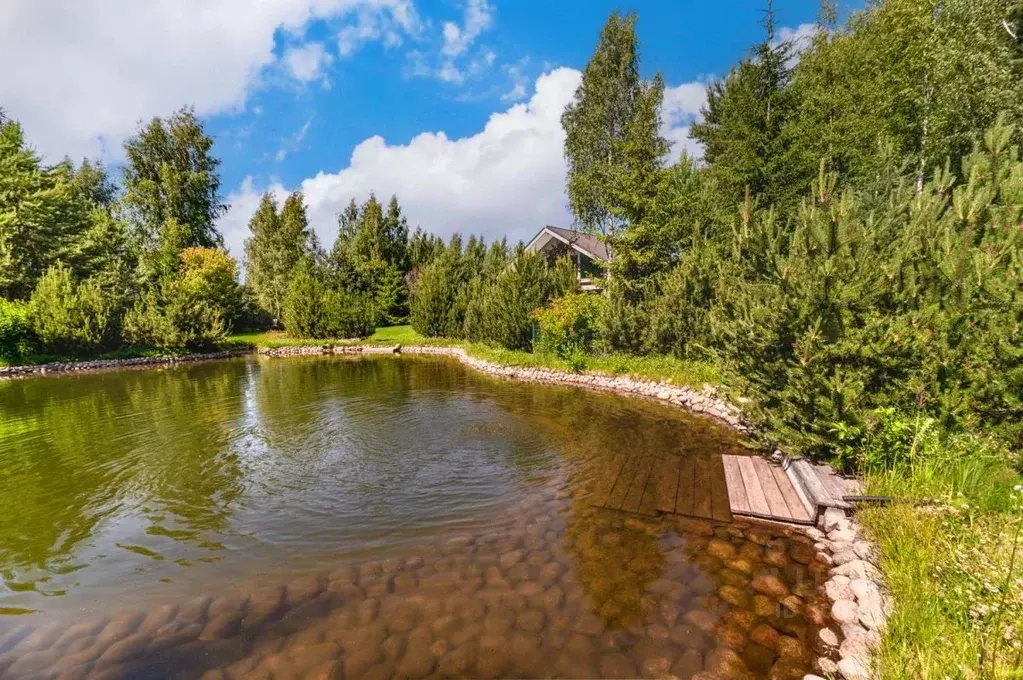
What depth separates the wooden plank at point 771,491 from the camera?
7.38 metres

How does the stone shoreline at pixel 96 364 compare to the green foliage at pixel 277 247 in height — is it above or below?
below

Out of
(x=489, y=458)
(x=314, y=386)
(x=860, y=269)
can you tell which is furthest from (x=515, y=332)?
(x=860, y=269)

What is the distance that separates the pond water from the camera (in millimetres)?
4953

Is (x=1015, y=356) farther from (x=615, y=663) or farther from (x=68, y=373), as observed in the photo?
(x=68, y=373)

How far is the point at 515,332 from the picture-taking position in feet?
86.3

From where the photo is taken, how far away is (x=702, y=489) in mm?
8672

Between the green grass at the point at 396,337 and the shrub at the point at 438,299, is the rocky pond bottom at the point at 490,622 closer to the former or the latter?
the shrub at the point at 438,299

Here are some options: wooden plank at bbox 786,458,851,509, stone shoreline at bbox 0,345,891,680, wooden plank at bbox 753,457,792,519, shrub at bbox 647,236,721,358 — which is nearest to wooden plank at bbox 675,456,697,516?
wooden plank at bbox 753,457,792,519

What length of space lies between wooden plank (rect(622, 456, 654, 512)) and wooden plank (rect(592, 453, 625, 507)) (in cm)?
36

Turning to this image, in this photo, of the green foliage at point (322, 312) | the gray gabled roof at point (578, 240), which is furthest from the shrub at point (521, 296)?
the green foliage at point (322, 312)

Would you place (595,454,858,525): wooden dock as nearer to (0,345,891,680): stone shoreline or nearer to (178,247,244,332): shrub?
(0,345,891,680): stone shoreline

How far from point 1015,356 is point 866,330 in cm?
172

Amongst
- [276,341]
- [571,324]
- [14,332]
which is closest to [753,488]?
[571,324]

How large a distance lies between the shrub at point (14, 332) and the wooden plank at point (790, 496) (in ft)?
126
